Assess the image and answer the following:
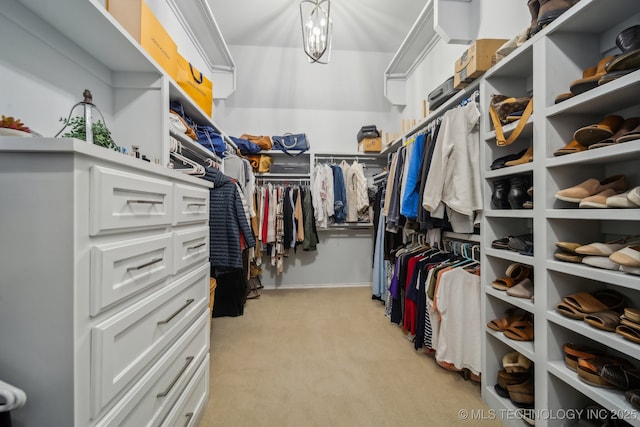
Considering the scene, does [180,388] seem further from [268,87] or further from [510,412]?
[268,87]

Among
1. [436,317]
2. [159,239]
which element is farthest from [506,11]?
[159,239]

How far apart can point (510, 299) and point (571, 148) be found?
0.70m

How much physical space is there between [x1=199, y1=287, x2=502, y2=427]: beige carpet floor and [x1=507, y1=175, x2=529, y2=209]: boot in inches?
41.8

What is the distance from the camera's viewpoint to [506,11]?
159cm

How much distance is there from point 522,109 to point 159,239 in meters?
1.67

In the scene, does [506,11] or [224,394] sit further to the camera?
[506,11]

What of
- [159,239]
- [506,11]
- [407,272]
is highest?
[506,11]

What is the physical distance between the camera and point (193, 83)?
185 cm

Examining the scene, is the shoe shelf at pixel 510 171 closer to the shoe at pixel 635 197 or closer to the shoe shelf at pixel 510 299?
the shoe at pixel 635 197

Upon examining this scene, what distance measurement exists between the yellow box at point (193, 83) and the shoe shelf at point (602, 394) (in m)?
2.42

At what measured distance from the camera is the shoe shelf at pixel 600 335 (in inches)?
30.6

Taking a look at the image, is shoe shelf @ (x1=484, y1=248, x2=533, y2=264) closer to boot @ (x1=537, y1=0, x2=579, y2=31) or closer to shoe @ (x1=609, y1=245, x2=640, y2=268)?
shoe @ (x1=609, y1=245, x2=640, y2=268)

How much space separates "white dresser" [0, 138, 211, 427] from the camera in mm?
543

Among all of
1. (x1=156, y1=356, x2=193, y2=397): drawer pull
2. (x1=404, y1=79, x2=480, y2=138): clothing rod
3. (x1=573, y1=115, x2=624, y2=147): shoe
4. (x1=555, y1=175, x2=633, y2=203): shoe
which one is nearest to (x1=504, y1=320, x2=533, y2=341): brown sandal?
(x1=555, y1=175, x2=633, y2=203): shoe
